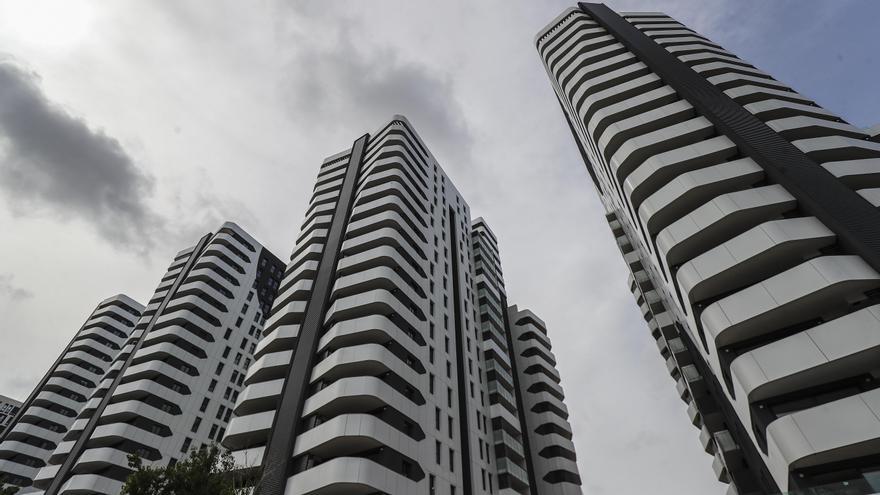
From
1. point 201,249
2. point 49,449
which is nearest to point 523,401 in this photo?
point 201,249

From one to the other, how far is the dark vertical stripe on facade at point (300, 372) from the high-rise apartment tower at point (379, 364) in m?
0.09

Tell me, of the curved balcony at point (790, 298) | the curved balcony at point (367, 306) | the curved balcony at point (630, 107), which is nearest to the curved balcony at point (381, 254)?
the curved balcony at point (367, 306)

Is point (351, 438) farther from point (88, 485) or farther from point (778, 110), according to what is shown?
point (778, 110)

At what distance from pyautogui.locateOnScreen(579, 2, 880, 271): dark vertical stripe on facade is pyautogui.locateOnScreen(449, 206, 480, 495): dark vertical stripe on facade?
25686 millimetres

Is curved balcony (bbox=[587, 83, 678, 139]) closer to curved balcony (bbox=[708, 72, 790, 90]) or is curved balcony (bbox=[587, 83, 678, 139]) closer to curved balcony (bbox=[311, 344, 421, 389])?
curved balcony (bbox=[708, 72, 790, 90])

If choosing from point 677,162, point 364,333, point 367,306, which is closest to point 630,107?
point 677,162

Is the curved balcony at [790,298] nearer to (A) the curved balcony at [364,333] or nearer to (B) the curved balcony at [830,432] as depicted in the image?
(B) the curved balcony at [830,432]

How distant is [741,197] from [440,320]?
25.2 metres

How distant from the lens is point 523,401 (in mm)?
49062

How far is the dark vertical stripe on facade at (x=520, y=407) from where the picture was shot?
41881mm

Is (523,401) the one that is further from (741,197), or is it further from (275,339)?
(741,197)

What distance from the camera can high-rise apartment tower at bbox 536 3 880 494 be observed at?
15016 mm

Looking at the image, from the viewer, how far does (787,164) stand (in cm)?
2148

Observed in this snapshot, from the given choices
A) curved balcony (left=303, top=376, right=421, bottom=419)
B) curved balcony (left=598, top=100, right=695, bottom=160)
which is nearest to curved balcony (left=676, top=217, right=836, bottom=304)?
curved balcony (left=598, top=100, right=695, bottom=160)
